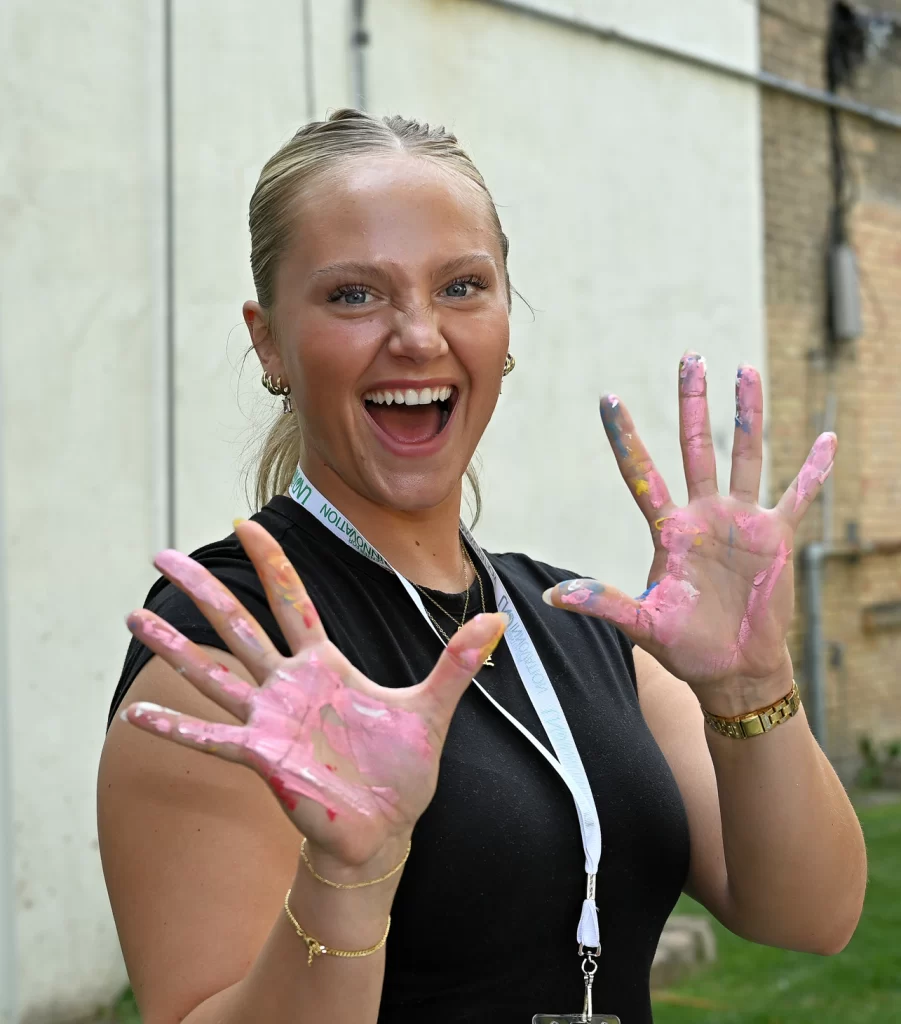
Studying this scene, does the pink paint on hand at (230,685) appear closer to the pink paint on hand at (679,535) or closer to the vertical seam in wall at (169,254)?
the pink paint on hand at (679,535)

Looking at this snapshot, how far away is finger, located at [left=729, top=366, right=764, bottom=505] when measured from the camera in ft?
4.89

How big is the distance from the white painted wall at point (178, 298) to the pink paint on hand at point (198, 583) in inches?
80.1

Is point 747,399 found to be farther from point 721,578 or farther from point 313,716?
point 313,716

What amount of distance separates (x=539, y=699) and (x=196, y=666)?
572 millimetres

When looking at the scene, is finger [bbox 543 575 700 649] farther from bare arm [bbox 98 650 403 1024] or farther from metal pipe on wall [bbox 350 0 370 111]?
metal pipe on wall [bbox 350 0 370 111]

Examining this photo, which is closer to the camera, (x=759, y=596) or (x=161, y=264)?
(x=759, y=596)

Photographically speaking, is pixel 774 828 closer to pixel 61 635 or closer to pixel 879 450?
pixel 61 635

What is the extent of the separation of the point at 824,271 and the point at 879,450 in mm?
1145

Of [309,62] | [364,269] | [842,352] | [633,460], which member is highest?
[309,62]

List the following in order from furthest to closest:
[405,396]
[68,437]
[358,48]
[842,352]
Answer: [842,352] < [358,48] < [68,437] < [405,396]

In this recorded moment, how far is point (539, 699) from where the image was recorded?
63.9 inches

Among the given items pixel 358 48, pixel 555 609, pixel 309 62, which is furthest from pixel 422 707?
pixel 358 48

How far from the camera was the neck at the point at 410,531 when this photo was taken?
171cm

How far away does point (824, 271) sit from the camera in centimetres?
754
